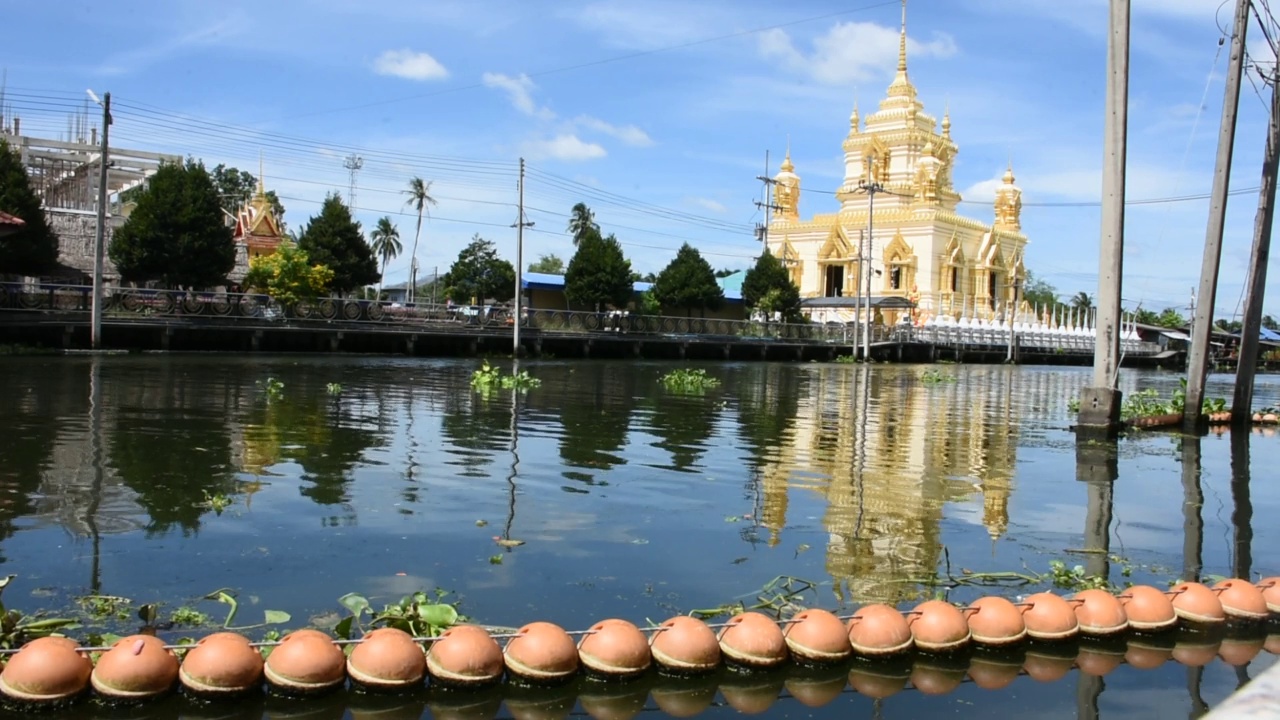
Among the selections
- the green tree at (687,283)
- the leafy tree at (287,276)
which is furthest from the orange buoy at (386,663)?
the green tree at (687,283)

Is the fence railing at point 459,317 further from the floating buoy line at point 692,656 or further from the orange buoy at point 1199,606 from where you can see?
the orange buoy at point 1199,606

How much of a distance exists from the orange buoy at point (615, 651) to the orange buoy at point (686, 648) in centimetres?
8

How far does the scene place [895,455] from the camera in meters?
14.5

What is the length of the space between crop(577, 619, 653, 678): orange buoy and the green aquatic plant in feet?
2.63

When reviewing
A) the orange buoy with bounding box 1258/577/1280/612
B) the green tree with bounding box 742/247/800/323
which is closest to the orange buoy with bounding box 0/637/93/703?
the orange buoy with bounding box 1258/577/1280/612

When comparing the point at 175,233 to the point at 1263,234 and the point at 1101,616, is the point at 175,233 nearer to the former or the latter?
the point at 1263,234

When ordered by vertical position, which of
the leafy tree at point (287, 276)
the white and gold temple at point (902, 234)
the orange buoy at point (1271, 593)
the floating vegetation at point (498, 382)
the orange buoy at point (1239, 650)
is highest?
the white and gold temple at point (902, 234)

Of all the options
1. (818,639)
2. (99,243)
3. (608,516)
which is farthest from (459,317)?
(818,639)

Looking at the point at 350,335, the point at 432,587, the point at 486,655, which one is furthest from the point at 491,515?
the point at 350,335

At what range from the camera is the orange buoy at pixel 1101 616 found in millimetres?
6438

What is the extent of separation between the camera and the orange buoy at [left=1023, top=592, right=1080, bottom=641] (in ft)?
20.7

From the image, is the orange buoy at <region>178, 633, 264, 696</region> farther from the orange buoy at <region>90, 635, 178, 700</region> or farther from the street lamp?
the street lamp

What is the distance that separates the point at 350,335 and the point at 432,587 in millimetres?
35992

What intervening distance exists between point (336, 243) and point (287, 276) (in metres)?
5.91
